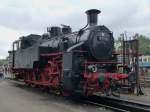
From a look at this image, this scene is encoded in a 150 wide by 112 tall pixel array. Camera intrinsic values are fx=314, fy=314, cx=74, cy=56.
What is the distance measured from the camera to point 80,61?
1351 centimetres

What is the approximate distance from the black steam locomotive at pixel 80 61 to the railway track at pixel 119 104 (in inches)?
23.7

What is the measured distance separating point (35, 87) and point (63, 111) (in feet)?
27.8

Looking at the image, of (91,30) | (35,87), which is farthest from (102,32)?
(35,87)

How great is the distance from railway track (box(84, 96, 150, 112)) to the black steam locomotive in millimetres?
602

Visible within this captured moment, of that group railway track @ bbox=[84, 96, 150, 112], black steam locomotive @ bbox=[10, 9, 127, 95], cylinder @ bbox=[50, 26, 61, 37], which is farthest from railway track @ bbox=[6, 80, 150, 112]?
cylinder @ bbox=[50, 26, 61, 37]

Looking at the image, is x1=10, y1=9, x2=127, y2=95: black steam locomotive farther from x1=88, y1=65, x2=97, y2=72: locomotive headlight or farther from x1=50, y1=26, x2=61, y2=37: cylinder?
x1=50, y1=26, x2=61, y2=37: cylinder

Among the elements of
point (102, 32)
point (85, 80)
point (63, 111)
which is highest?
point (102, 32)

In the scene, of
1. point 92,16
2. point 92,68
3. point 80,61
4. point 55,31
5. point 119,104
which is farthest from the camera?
point 55,31

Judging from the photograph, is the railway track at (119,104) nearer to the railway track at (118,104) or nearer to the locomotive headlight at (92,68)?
the railway track at (118,104)

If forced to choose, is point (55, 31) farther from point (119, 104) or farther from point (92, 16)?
point (119, 104)

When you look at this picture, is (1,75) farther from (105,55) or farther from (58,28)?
(105,55)

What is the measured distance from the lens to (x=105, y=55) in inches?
563

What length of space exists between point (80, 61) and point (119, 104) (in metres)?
2.48

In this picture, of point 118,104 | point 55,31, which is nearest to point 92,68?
point 118,104
